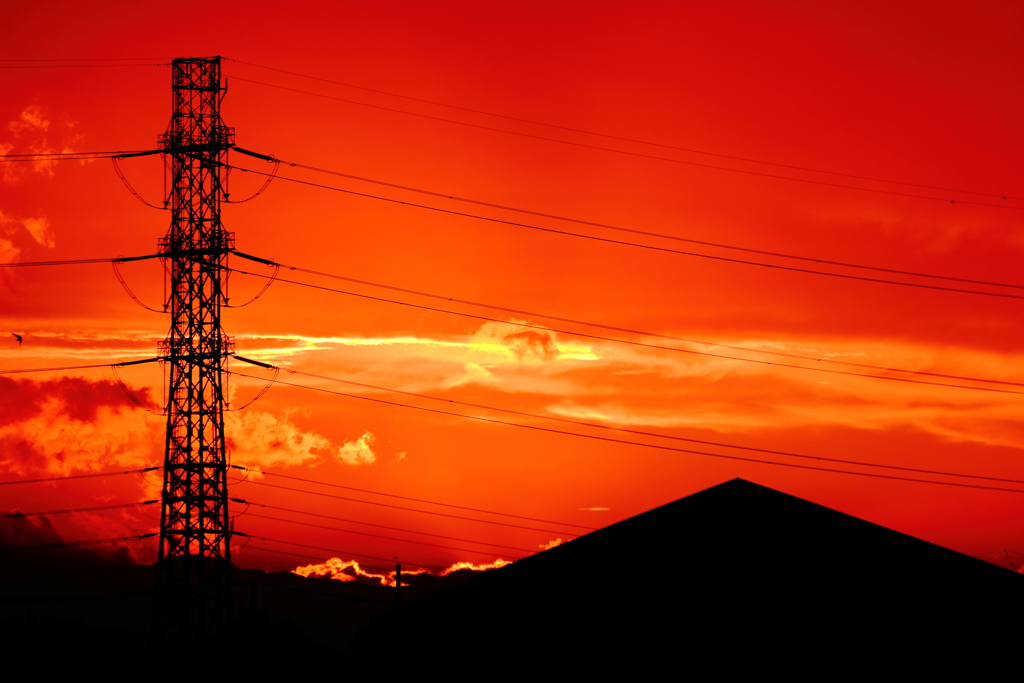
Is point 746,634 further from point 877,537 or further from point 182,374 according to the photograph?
point 182,374

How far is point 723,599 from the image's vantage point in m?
19.6

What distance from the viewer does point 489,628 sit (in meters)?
21.7

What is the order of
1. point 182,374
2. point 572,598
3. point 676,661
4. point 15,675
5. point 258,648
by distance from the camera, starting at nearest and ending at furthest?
1. point 676,661
2. point 572,598
3. point 182,374
4. point 258,648
5. point 15,675

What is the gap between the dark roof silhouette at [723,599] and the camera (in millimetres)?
18547

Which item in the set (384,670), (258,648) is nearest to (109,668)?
(258,648)

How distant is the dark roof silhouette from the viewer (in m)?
18.5

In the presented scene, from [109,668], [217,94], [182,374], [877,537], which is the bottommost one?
[109,668]

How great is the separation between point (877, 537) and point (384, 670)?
1379 centimetres

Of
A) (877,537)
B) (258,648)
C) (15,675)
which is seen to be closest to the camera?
(877,537)

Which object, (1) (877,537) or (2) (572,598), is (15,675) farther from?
(1) (877,537)

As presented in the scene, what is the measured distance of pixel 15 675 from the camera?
241 feet

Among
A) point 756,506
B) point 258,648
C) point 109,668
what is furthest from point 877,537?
point 109,668

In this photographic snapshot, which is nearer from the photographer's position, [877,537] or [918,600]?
[918,600]

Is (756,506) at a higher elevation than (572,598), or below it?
higher
